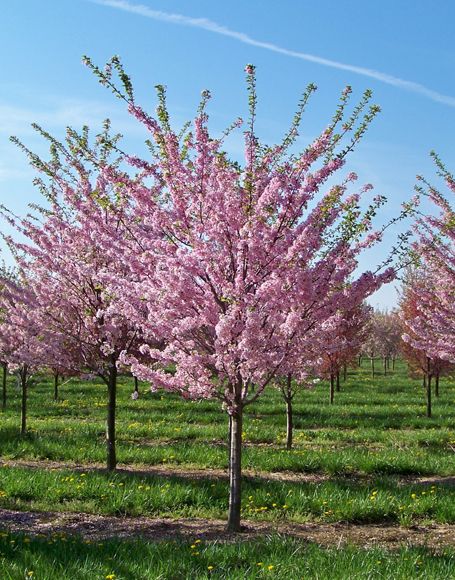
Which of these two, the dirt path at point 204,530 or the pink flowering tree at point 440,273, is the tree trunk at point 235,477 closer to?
the dirt path at point 204,530

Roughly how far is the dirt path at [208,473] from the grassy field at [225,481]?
0.04 m

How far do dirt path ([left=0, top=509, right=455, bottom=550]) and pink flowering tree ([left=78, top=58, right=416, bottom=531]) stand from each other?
18.9 inches

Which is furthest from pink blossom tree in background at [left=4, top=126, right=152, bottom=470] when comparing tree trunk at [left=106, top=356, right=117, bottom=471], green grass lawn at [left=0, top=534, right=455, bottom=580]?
green grass lawn at [left=0, top=534, right=455, bottom=580]

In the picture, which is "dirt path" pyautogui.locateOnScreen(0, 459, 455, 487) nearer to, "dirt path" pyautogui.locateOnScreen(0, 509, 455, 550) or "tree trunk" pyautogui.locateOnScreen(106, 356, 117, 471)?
"tree trunk" pyautogui.locateOnScreen(106, 356, 117, 471)

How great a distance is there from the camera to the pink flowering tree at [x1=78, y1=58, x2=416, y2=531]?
20.2ft

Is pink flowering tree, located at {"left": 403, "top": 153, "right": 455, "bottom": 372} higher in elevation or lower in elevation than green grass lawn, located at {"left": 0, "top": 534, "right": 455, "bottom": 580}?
higher

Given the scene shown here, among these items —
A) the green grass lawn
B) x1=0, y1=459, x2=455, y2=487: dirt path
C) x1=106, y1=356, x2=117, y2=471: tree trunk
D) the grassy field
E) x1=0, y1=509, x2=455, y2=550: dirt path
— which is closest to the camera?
the green grass lawn

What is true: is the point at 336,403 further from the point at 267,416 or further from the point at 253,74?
the point at 253,74

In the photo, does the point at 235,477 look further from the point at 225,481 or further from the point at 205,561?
the point at 225,481

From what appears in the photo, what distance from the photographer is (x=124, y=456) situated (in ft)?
35.9

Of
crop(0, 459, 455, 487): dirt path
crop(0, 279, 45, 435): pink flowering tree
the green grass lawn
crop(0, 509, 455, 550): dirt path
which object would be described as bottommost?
crop(0, 459, 455, 487): dirt path

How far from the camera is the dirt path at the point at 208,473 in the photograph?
31.4 feet

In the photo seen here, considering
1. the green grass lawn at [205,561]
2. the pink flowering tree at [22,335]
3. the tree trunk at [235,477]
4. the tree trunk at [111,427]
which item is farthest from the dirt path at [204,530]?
the pink flowering tree at [22,335]

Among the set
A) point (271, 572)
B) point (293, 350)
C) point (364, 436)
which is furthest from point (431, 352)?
point (271, 572)
